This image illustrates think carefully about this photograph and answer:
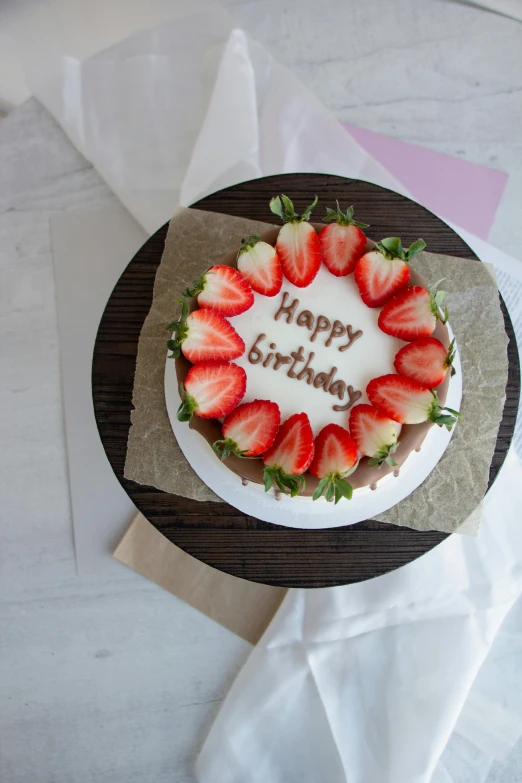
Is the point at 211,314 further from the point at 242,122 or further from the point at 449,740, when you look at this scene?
the point at 449,740

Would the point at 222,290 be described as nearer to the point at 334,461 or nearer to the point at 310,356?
the point at 310,356

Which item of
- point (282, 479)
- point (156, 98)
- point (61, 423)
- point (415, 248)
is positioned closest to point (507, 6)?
point (156, 98)

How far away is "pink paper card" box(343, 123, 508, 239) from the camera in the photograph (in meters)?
1.89

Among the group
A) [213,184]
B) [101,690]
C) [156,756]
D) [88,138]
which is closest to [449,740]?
[156,756]

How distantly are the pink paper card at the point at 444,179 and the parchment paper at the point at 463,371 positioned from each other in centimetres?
53

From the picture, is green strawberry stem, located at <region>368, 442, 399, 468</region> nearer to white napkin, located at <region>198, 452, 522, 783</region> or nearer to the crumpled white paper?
white napkin, located at <region>198, 452, 522, 783</region>

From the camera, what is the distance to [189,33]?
1869 mm

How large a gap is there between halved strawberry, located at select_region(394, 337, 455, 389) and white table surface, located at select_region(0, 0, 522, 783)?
2.83 feet

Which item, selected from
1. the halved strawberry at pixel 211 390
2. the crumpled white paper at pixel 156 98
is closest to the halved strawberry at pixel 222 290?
the halved strawberry at pixel 211 390

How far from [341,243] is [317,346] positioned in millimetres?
199

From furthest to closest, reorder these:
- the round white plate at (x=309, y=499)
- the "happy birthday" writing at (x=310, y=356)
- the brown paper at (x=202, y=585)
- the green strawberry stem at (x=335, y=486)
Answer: the brown paper at (x=202, y=585) < the round white plate at (x=309, y=499) < the "happy birthday" writing at (x=310, y=356) < the green strawberry stem at (x=335, y=486)

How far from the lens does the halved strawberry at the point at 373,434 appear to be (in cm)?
116

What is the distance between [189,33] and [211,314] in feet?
3.60

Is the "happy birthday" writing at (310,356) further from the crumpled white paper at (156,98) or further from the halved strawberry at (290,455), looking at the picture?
the crumpled white paper at (156,98)
